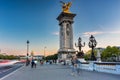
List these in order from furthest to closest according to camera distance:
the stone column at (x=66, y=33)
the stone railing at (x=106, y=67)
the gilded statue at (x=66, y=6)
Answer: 1. the gilded statue at (x=66, y=6)
2. the stone column at (x=66, y=33)
3. the stone railing at (x=106, y=67)

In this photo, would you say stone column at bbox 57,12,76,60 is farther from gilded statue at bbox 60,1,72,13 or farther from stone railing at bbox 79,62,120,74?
stone railing at bbox 79,62,120,74

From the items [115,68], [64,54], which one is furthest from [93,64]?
[64,54]

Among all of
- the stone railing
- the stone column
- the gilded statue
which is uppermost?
the gilded statue

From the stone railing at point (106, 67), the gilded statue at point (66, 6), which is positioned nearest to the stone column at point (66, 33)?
the gilded statue at point (66, 6)

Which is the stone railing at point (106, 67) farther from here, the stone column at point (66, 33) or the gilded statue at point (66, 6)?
the gilded statue at point (66, 6)

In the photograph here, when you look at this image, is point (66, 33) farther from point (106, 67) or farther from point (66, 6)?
point (106, 67)

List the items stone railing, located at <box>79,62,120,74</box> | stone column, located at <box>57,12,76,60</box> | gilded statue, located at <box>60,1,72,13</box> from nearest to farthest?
stone railing, located at <box>79,62,120,74</box>
stone column, located at <box>57,12,76,60</box>
gilded statue, located at <box>60,1,72,13</box>

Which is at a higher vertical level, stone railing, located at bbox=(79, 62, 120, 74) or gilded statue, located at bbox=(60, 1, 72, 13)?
gilded statue, located at bbox=(60, 1, 72, 13)

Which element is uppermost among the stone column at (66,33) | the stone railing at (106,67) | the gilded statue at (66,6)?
the gilded statue at (66,6)

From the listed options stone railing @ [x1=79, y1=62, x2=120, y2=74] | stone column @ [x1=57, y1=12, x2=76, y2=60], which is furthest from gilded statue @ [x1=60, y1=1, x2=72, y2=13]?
→ stone railing @ [x1=79, y1=62, x2=120, y2=74]

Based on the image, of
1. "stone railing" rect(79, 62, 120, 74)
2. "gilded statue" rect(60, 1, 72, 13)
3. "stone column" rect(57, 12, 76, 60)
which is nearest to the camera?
"stone railing" rect(79, 62, 120, 74)

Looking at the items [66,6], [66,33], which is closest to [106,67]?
[66,33]

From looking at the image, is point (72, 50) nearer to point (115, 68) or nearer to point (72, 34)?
point (72, 34)

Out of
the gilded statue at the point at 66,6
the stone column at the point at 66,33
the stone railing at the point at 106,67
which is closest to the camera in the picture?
the stone railing at the point at 106,67
